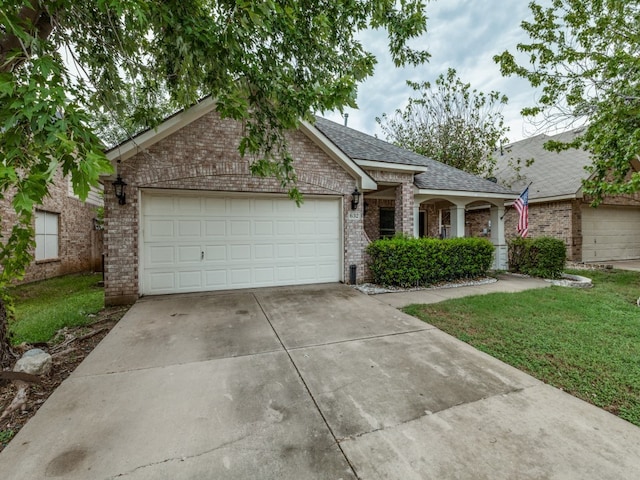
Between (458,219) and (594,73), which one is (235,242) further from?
(594,73)

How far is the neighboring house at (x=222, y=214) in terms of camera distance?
6.13 m

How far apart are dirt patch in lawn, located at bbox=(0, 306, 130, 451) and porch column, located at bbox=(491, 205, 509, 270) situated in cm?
1156

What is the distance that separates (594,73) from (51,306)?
50.9 ft

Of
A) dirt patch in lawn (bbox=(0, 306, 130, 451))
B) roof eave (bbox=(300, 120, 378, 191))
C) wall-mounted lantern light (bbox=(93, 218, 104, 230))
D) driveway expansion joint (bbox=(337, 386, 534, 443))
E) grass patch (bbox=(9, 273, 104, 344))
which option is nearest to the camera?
driveway expansion joint (bbox=(337, 386, 534, 443))

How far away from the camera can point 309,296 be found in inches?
256

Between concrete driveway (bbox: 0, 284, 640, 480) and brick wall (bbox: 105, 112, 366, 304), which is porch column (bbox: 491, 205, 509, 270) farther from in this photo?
concrete driveway (bbox: 0, 284, 640, 480)

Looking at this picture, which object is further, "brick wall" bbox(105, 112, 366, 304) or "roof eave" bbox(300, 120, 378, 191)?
"roof eave" bbox(300, 120, 378, 191)

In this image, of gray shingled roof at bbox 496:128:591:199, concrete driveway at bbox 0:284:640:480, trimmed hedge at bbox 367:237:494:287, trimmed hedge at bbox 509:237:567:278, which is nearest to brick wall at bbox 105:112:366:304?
trimmed hedge at bbox 367:237:494:287

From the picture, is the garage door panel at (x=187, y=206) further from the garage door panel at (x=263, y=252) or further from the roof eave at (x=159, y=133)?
the garage door panel at (x=263, y=252)

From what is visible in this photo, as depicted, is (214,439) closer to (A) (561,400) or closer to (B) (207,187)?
(A) (561,400)

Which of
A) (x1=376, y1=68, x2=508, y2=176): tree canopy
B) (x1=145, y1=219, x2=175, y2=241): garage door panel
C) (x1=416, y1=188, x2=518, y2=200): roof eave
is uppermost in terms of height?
(x1=376, y1=68, x2=508, y2=176): tree canopy

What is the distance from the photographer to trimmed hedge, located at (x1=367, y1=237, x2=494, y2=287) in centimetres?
756

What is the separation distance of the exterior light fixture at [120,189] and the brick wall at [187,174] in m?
0.11

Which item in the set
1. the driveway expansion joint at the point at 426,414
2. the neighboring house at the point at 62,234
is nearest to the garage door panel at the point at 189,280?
the neighboring house at the point at 62,234
